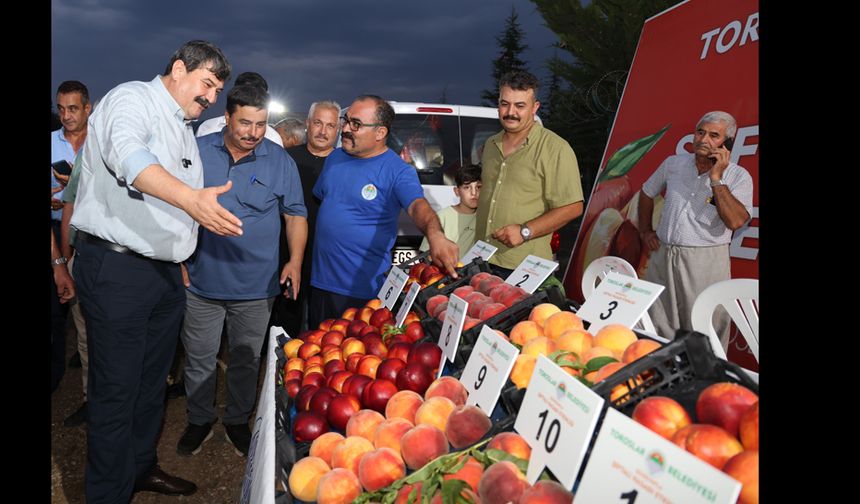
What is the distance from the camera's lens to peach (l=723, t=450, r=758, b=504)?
2.99 feet

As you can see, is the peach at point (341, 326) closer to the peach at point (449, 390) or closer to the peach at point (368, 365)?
the peach at point (368, 365)

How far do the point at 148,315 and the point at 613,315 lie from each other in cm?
202

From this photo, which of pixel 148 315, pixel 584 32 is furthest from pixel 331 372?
pixel 584 32

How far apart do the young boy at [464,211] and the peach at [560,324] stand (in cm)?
242

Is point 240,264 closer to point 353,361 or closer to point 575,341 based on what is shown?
point 353,361

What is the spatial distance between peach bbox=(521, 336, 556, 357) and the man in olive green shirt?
160cm

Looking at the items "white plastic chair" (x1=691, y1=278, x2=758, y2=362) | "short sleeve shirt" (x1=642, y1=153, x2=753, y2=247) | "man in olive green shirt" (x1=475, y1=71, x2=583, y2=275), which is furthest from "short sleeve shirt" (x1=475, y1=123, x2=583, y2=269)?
"white plastic chair" (x1=691, y1=278, x2=758, y2=362)

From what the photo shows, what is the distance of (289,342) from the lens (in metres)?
2.66

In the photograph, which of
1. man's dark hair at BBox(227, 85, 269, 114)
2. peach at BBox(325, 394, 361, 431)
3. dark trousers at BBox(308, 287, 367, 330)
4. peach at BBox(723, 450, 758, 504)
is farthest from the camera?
dark trousers at BBox(308, 287, 367, 330)

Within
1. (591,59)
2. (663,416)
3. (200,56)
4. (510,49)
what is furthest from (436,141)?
(510,49)

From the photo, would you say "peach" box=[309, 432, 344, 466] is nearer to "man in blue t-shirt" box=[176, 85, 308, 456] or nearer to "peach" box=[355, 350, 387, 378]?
"peach" box=[355, 350, 387, 378]
